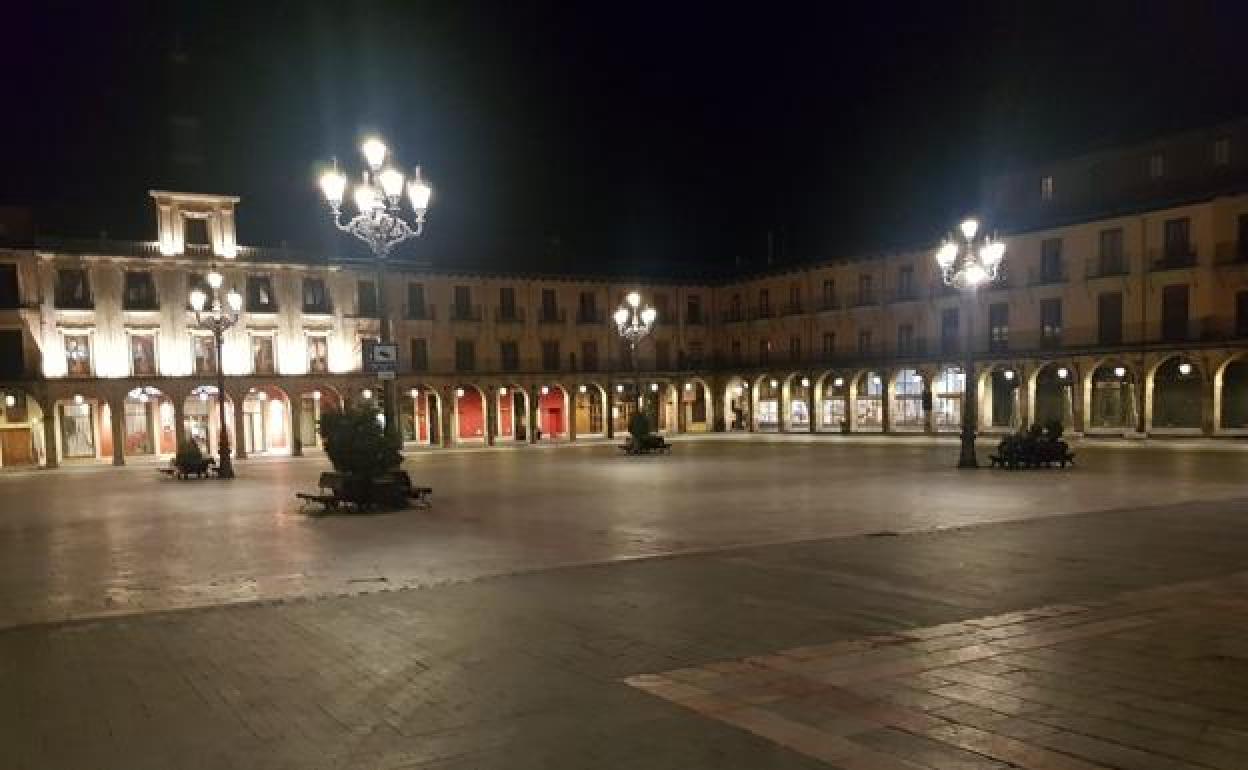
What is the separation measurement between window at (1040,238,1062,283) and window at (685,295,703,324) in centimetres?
2159

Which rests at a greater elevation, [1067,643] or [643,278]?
[643,278]

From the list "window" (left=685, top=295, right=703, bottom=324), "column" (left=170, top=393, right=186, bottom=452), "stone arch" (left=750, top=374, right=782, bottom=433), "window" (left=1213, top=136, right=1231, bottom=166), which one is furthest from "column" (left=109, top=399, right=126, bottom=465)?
"window" (left=1213, top=136, right=1231, bottom=166)

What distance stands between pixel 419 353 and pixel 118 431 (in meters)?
14.3

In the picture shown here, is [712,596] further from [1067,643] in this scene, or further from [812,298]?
[812,298]

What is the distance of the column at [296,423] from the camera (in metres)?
40.1

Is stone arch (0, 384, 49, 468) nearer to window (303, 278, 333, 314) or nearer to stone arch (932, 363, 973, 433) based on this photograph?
window (303, 278, 333, 314)

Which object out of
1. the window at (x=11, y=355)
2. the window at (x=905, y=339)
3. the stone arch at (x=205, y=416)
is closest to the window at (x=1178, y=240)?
the window at (x=905, y=339)

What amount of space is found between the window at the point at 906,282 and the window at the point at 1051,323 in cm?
689

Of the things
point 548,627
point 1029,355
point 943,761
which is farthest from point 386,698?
point 1029,355

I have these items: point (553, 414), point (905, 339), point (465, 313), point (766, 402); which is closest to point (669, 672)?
point (905, 339)

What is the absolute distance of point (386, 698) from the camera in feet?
18.7

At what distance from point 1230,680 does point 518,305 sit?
151 ft

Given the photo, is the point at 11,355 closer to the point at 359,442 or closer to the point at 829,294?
the point at 359,442

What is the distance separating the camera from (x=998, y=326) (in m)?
42.0
